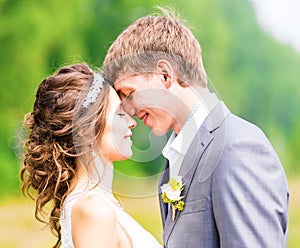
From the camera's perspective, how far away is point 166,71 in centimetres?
206

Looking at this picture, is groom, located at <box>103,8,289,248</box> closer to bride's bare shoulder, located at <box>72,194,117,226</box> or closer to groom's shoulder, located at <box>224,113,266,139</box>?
groom's shoulder, located at <box>224,113,266,139</box>

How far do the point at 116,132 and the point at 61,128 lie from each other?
18 centimetres

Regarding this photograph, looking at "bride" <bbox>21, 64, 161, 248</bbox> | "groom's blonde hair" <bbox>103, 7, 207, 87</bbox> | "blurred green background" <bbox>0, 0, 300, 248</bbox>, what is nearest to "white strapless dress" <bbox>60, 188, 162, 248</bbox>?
"bride" <bbox>21, 64, 161, 248</bbox>

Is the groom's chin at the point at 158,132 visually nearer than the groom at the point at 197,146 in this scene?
No

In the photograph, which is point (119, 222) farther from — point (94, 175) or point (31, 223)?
point (31, 223)

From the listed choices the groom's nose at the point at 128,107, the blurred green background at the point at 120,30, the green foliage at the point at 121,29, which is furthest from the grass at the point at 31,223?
the groom's nose at the point at 128,107

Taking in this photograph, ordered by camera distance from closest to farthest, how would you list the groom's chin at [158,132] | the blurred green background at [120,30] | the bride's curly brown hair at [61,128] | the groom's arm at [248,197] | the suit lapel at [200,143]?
1. the groom's arm at [248,197]
2. the suit lapel at [200,143]
3. the bride's curly brown hair at [61,128]
4. the groom's chin at [158,132]
5. the blurred green background at [120,30]

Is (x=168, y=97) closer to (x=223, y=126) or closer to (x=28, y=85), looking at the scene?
(x=223, y=126)

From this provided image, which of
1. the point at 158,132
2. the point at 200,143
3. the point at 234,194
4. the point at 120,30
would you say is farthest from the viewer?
the point at 120,30

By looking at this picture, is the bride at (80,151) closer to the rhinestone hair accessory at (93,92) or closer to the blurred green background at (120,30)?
the rhinestone hair accessory at (93,92)

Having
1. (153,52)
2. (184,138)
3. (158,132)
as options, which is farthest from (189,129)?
(153,52)

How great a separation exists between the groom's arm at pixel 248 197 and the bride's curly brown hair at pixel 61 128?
478mm

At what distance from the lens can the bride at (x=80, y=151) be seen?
6.52ft

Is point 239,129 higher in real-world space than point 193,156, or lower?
higher
